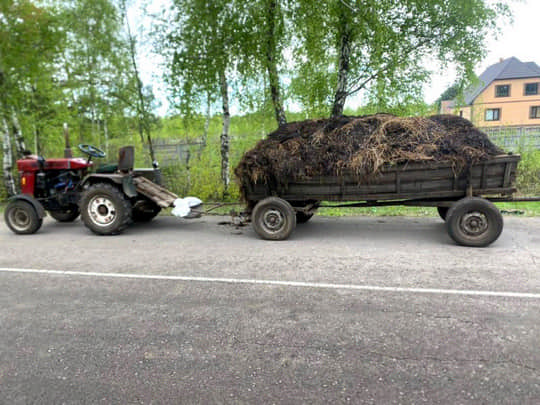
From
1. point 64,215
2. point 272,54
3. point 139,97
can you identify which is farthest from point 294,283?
point 139,97

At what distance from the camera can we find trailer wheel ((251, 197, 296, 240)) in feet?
20.6

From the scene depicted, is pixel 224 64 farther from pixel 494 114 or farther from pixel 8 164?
pixel 494 114

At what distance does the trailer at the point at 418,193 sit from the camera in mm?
5562

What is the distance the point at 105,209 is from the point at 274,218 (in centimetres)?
343

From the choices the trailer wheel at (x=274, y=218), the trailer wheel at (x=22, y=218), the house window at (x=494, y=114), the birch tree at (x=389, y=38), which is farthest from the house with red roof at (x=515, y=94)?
the trailer wheel at (x=22, y=218)

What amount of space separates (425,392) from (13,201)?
8.30m

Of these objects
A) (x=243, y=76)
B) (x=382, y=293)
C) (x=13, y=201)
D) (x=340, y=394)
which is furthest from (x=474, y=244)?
(x=13, y=201)

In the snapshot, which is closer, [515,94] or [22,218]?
Answer: [22,218]

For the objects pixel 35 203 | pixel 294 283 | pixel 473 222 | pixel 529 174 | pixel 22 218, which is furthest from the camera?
pixel 529 174

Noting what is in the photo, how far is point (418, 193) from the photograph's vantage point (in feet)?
19.6

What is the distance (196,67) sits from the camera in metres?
9.98

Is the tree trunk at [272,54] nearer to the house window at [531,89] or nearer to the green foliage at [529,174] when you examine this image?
the green foliage at [529,174]

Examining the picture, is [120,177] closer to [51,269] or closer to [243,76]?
[51,269]

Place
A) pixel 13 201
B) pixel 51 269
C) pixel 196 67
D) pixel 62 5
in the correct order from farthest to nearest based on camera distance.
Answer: pixel 62 5
pixel 196 67
pixel 13 201
pixel 51 269
